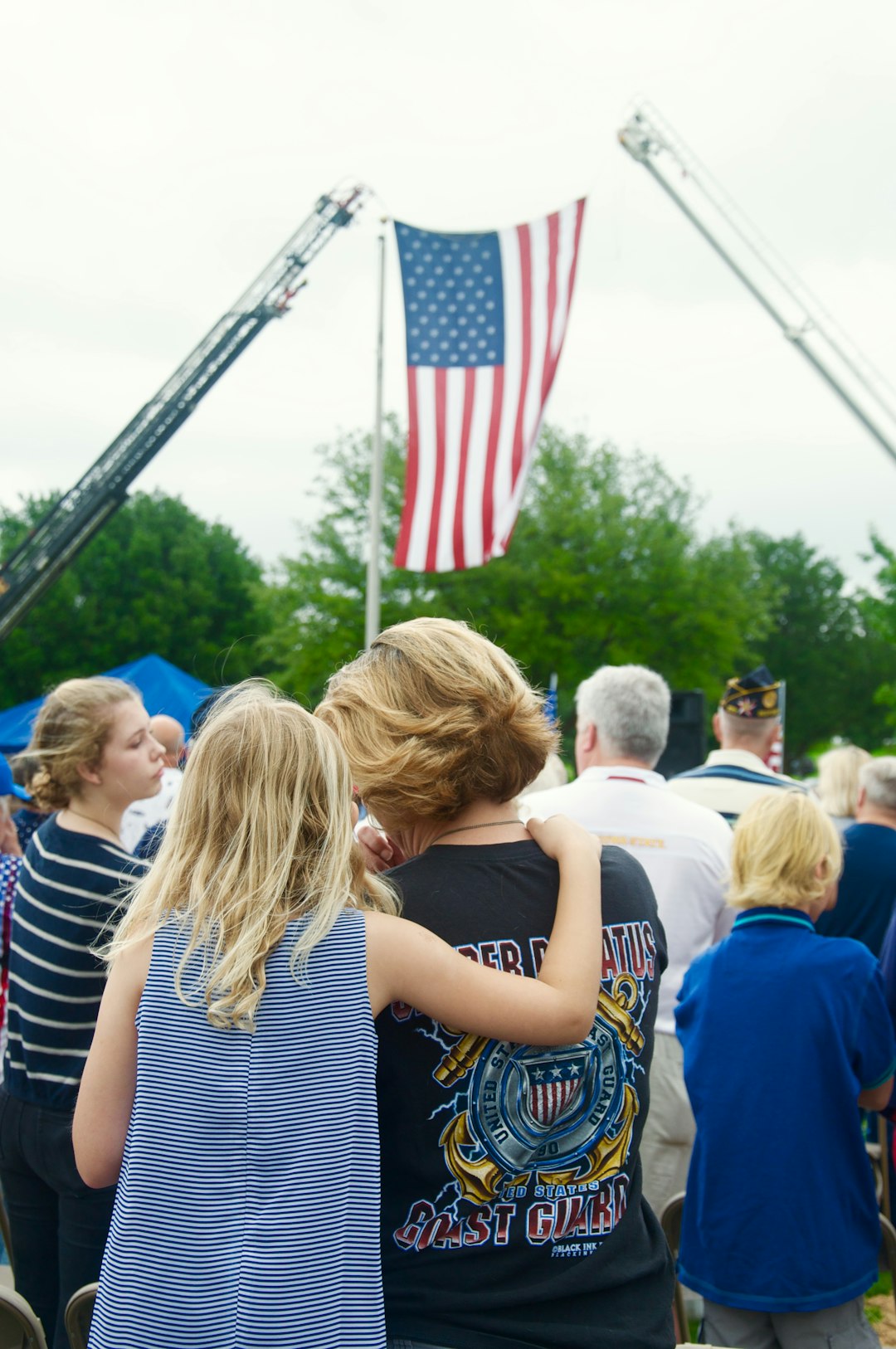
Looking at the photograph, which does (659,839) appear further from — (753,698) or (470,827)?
(470,827)

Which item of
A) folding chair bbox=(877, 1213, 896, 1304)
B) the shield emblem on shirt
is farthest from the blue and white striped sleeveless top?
folding chair bbox=(877, 1213, 896, 1304)

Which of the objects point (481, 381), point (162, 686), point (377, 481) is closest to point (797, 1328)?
point (481, 381)

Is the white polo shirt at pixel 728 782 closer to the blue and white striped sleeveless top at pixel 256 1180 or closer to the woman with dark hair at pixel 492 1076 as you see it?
the woman with dark hair at pixel 492 1076

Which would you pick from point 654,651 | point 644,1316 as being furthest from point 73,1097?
point 654,651

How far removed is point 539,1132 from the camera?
152 cm

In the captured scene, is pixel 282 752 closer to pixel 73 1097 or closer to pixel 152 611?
pixel 73 1097

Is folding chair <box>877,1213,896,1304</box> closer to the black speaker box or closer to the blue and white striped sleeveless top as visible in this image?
the blue and white striped sleeveless top

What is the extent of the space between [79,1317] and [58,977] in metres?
0.77

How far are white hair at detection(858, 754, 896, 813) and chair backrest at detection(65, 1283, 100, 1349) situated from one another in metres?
3.59

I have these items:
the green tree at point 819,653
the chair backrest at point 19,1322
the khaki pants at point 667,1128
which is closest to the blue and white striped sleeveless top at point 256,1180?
the chair backrest at point 19,1322

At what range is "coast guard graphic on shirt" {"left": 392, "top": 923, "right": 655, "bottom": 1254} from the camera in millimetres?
1486

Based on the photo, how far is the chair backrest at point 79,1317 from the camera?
2.11 metres

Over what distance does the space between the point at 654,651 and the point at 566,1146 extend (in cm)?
2655

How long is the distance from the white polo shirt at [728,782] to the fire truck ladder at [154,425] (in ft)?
45.7
